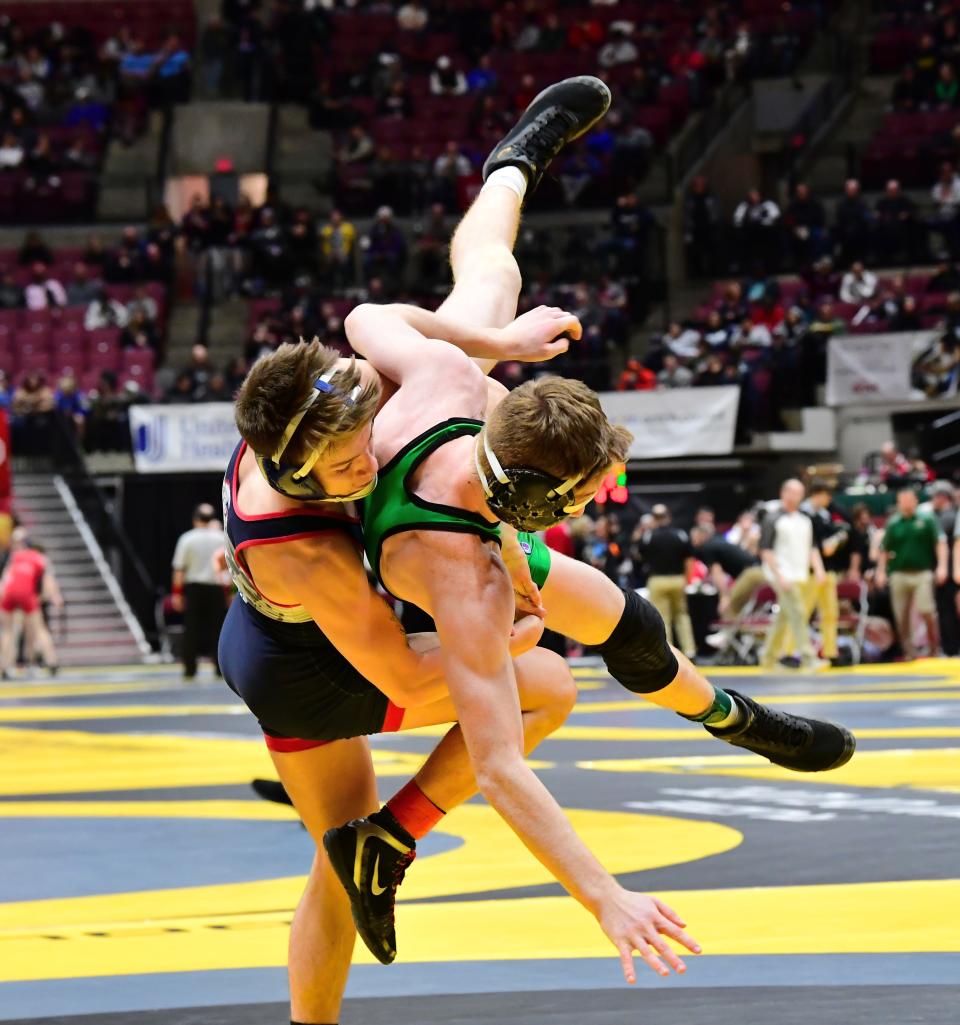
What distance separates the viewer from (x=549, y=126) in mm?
5488

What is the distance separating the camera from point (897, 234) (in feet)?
74.5

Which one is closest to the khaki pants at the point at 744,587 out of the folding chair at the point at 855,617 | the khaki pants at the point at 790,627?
the folding chair at the point at 855,617

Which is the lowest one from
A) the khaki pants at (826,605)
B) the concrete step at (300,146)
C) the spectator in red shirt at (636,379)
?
the khaki pants at (826,605)

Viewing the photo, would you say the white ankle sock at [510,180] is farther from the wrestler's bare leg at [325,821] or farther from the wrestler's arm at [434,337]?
the wrestler's bare leg at [325,821]

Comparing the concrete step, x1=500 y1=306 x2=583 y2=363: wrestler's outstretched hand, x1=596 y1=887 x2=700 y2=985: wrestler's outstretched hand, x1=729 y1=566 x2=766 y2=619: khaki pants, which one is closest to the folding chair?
x1=729 y1=566 x2=766 y2=619: khaki pants

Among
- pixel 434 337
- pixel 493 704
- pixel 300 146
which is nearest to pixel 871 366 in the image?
pixel 300 146

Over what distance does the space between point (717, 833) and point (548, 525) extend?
339cm

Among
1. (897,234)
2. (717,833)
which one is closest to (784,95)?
(897,234)

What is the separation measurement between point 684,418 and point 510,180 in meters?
15.6

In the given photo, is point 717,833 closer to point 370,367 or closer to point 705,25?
point 370,367

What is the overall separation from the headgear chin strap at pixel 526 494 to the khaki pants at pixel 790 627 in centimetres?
1233

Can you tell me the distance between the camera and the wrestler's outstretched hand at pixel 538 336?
411 centimetres

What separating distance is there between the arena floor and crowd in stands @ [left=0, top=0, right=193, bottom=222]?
707 inches

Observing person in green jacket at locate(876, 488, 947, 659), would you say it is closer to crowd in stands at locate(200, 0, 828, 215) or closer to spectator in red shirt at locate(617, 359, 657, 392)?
spectator in red shirt at locate(617, 359, 657, 392)
